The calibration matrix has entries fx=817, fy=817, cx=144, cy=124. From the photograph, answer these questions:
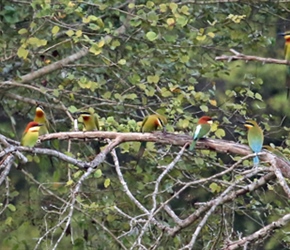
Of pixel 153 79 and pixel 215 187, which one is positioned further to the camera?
pixel 153 79

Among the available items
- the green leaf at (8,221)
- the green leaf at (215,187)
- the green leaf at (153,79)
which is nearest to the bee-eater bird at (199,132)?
the green leaf at (215,187)

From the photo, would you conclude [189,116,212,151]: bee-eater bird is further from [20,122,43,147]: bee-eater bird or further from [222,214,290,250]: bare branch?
[20,122,43,147]: bee-eater bird

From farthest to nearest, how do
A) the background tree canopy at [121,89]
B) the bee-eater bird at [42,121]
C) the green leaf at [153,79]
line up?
the green leaf at [153,79] → the background tree canopy at [121,89] → the bee-eater bird at [42,121]

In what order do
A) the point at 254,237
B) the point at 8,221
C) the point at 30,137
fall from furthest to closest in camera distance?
the point at 8,221 → the point at 30,137 → the point at 254,237

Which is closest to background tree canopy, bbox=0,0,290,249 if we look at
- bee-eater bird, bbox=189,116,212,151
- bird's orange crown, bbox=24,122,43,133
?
bird's orange crown, bbox=24,122,43,133

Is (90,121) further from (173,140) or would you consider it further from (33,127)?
(173,140)

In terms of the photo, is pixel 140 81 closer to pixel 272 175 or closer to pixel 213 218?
pixel 213 218

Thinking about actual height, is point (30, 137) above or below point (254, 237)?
below

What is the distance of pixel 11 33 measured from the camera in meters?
4.38

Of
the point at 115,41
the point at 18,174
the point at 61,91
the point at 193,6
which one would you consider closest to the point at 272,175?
the point at 115,41

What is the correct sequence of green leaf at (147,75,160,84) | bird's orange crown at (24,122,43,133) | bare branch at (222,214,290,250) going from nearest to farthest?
1. bare branch at (222,214,290,250)
2. bird's orange crown at (24,122,43,133)
3. green leaf at (147,75,160,84)

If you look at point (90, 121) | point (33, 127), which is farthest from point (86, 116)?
point (33, 127)

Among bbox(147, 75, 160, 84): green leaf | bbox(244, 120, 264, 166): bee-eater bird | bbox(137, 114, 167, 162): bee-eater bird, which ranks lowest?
bbox(147, 75, 160, 84): green leaf

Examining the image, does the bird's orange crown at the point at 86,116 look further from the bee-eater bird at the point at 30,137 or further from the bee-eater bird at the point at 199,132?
the bee-eater bird at the point at 199,132
